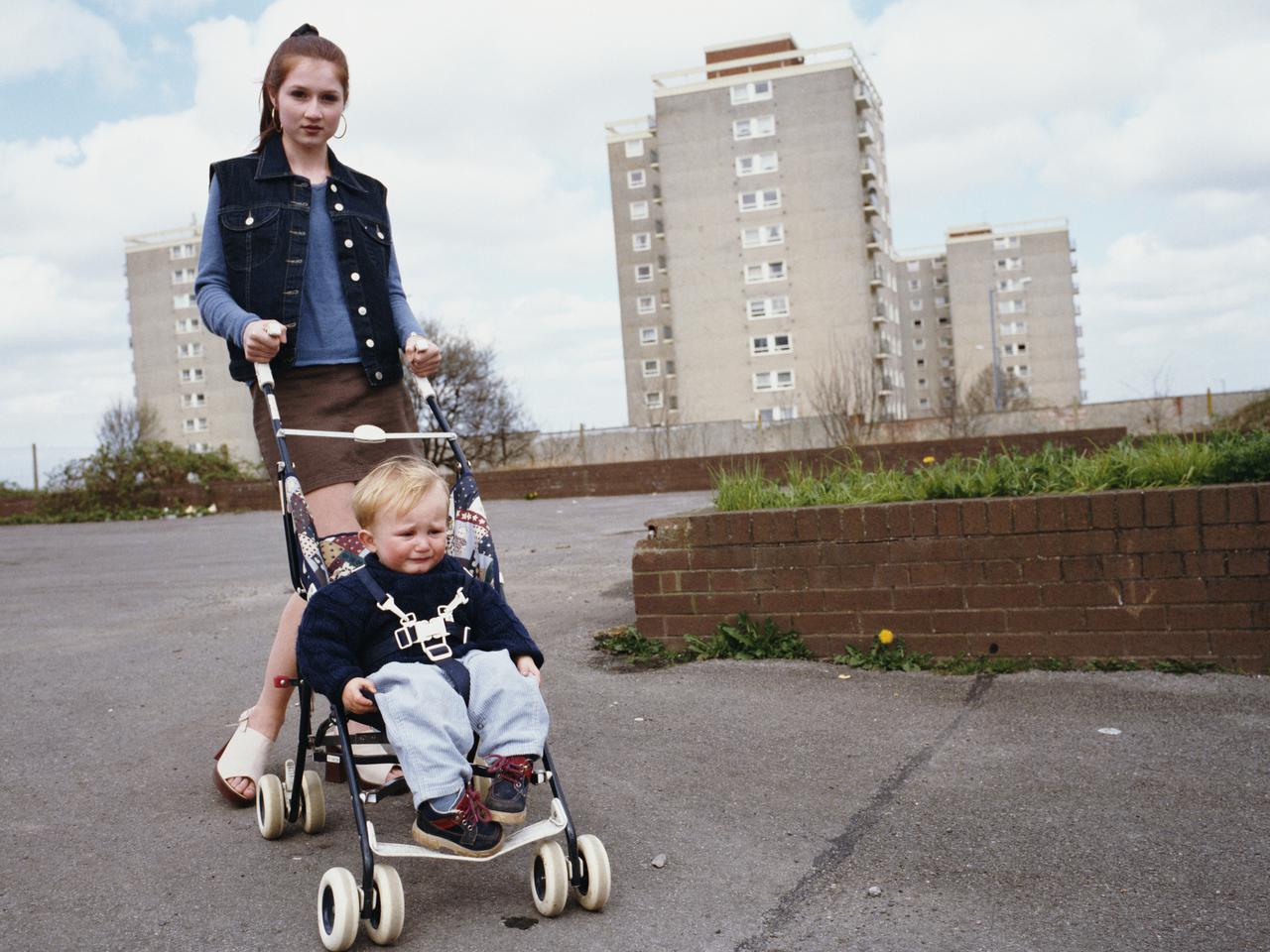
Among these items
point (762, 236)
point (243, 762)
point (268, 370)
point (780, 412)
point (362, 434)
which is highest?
point (762, 236)

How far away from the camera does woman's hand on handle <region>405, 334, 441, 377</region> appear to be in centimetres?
368

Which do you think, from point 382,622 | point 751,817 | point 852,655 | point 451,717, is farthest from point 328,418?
point 852,655

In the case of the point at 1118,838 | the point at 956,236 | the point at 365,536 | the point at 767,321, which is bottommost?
the point at 1118,838

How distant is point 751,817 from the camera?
362 centimetres

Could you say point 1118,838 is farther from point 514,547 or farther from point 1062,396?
point 1062,396

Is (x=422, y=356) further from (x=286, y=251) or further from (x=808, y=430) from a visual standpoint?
(x=808, y=430)

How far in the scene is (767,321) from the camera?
71500mm

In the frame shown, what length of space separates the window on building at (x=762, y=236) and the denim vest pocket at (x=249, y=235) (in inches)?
2737

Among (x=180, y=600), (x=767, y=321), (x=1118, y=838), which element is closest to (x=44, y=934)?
(x=1118, y=838)

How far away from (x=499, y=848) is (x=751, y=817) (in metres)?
1.05

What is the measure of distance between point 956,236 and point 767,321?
167ft

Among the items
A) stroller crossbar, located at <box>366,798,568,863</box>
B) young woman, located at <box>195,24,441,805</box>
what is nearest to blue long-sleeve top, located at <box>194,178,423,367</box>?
young woman, located at <box>195,24,441,805</box>

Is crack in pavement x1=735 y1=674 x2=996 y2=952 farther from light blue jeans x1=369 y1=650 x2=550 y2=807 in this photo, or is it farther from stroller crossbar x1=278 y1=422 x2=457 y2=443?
stroller crossbar x1=278 y1=422 x2=457 y2=443

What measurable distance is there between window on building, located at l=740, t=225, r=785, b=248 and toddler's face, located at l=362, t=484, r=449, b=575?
230 ft
